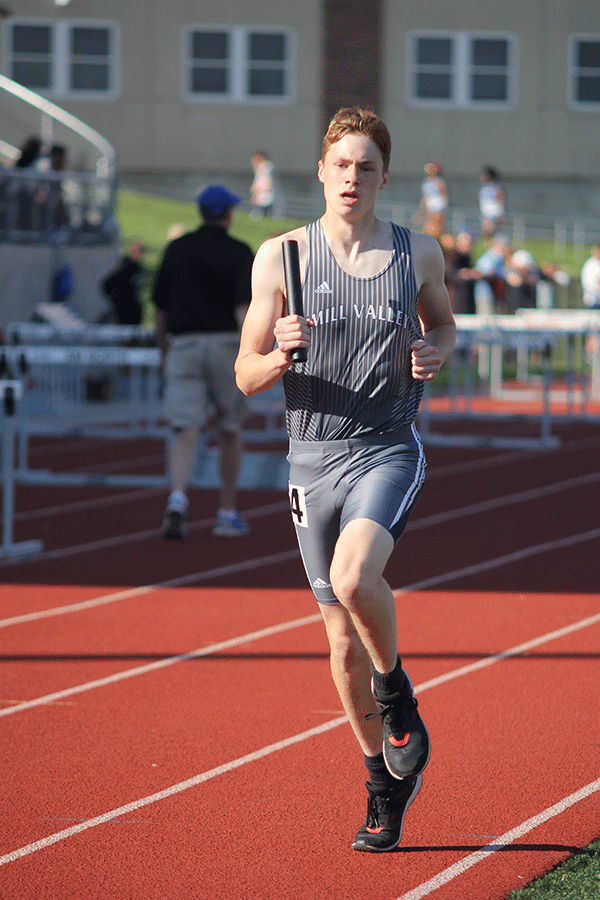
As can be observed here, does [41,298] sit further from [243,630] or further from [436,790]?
[436,790]

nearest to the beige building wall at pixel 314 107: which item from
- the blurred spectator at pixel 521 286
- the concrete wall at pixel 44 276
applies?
the blurred spectator at pixel 521 286

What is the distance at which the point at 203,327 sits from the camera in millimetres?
8797

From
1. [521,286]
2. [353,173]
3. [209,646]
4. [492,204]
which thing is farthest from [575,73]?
[353,173]

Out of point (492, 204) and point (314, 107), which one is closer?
point (492, 204)

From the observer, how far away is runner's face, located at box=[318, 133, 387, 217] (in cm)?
388

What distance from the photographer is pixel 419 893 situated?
3662 millimetres

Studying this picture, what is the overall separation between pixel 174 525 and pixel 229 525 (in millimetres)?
419

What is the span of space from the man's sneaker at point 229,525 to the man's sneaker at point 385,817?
17.4ft

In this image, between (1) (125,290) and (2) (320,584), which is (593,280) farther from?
(2) (320,584)

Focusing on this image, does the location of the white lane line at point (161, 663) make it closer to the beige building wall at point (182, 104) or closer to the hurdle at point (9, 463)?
the hurdle at point (9, 463)

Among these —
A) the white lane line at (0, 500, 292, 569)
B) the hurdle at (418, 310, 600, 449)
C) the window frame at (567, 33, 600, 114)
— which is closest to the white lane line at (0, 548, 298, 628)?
the white lane line at (0, 500, 292, 569)

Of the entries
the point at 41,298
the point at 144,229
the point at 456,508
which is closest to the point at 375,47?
the point at 144,229

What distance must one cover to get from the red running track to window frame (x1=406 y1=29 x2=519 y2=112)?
1038 inches

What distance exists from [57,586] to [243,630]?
151 centimetres
